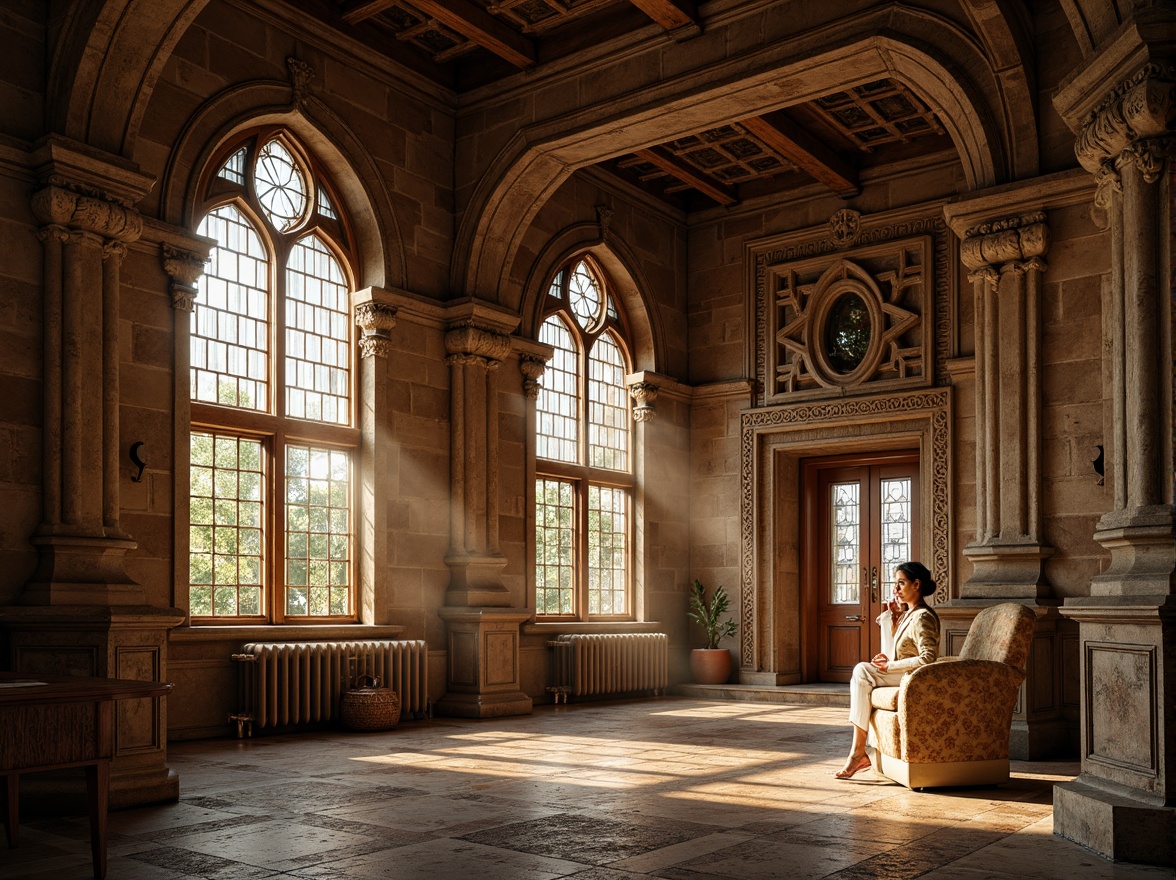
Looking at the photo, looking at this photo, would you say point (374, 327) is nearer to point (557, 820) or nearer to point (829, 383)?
A: point (829, 383)

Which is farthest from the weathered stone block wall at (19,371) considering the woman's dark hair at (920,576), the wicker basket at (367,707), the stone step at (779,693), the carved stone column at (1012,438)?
the stone step at (779,693)

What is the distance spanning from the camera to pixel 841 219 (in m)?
12.0

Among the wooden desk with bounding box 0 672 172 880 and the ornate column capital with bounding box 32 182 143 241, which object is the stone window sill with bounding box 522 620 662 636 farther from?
the wooden desk with bounding box 0 672 172 880

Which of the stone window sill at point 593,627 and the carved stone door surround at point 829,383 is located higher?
the carved stone door surround at point 829,383

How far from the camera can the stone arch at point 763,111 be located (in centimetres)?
794

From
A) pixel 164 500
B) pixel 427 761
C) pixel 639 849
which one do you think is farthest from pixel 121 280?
pixel 639 849

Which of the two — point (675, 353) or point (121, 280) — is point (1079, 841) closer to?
point (121, 280)

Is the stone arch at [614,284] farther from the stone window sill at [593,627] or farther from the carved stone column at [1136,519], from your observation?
the carved stone column at [1136,519]

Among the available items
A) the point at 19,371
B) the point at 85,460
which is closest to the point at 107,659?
the point at 85,460

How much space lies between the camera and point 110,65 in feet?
21.4

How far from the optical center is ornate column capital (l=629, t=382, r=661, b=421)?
1250cm

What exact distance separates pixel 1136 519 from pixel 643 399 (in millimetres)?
8016

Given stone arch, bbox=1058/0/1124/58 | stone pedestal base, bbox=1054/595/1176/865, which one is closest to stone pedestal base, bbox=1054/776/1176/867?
stone pedestal base, bbox=1054/595/1176/865

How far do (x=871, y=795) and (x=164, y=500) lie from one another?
486 centimetres
